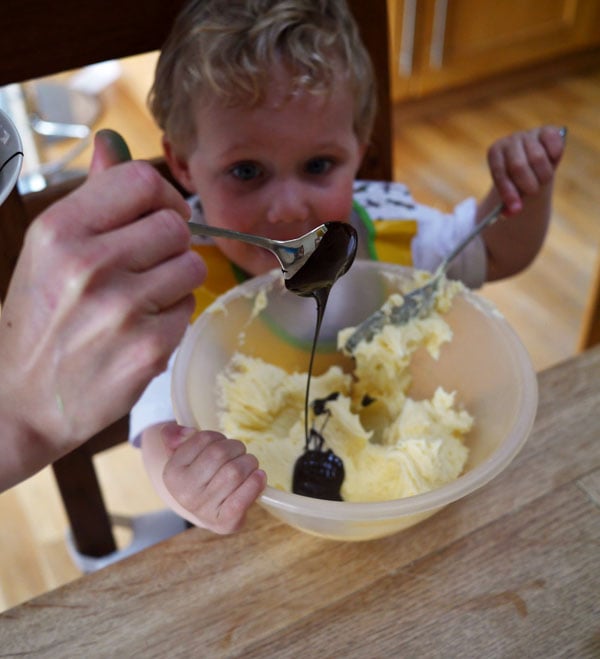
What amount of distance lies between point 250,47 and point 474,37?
2.04m

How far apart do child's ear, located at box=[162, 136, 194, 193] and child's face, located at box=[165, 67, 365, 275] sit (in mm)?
16

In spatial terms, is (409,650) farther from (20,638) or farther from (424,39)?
(424,39)

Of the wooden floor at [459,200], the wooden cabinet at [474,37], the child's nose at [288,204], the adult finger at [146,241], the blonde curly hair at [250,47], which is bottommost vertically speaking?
the wooden floor at [459,200]

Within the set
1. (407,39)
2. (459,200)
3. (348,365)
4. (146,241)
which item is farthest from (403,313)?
(407,39)

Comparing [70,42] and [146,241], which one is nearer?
[146,241]

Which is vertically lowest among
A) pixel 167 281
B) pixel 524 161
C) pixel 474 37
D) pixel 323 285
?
pixel 474 37

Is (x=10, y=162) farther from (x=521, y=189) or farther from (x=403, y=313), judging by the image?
(x=521, y=189)

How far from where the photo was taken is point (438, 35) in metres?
2.52

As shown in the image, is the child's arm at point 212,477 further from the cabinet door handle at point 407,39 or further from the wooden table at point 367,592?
the cabinet door handle at point 407,39

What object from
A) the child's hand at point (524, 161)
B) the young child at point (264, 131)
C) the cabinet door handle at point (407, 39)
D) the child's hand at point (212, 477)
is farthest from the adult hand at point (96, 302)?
the cabinet door handle at point (407, 39)

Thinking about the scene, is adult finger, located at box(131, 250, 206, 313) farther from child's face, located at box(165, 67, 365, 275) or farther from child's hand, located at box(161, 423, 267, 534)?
child's face, located at box(165, 67, 365, 275)

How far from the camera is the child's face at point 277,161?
837mm

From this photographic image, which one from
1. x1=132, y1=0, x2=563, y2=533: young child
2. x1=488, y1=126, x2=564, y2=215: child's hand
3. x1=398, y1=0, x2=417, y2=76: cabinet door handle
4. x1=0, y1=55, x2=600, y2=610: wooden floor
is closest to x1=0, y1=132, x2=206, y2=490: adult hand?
x1=132, y1=0, x2=563, y2=533: young child

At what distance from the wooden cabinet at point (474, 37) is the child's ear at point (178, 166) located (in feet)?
5.65
